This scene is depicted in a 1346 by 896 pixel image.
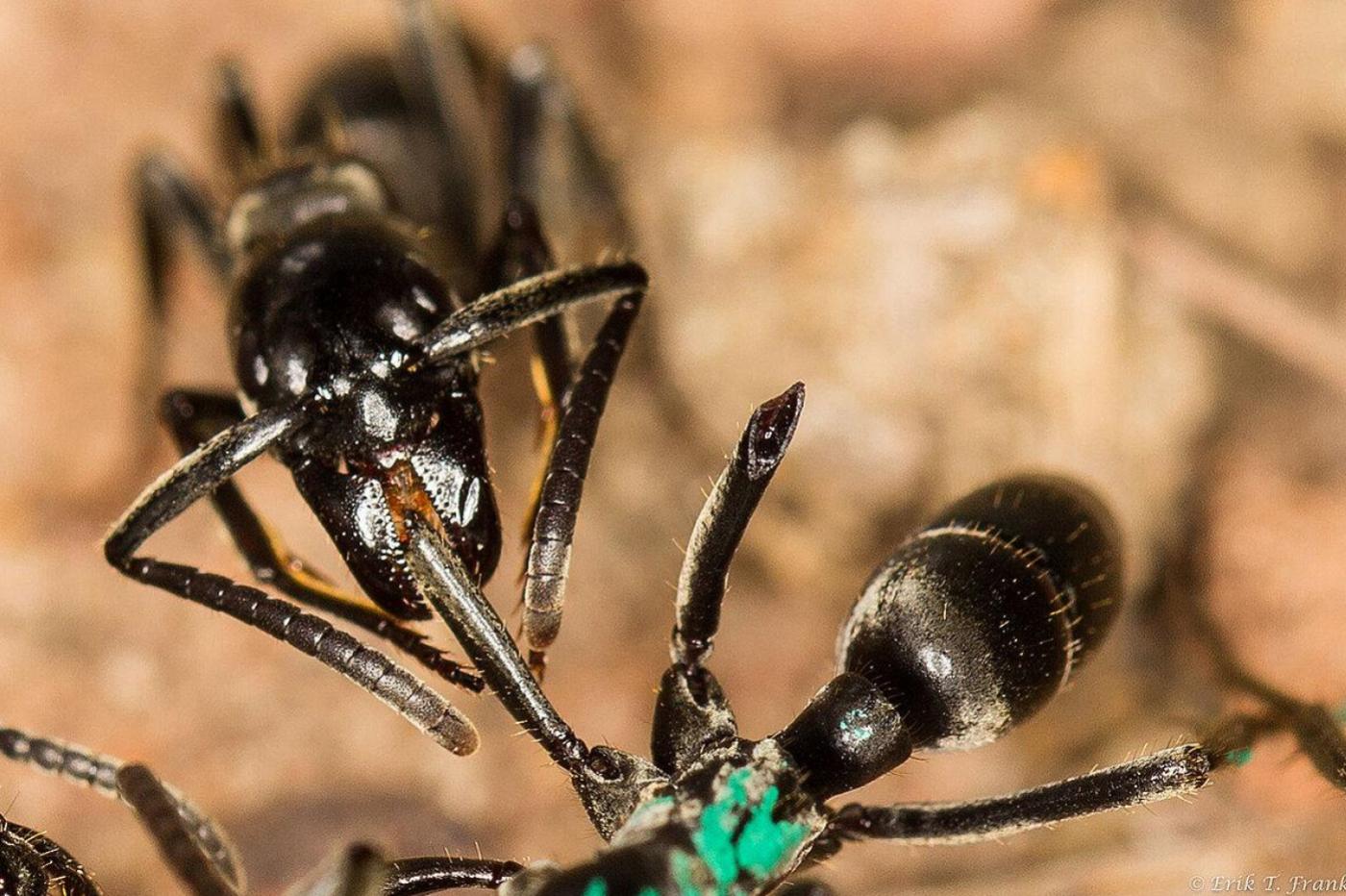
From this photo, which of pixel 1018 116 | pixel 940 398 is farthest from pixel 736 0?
pixel 940 398

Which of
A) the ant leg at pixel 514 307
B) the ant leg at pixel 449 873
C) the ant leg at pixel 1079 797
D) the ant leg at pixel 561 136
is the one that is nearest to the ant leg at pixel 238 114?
the ant leg at pixel 561 136

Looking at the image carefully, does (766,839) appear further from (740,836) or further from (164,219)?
(164,219)

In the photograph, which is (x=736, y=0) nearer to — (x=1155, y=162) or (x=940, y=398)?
(x=1155, y=162)

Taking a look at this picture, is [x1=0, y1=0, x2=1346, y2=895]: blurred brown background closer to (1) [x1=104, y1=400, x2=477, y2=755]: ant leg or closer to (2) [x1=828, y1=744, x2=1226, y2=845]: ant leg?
(2) [x1=828, y1=744, x2=1226, y2=845]: ant leg

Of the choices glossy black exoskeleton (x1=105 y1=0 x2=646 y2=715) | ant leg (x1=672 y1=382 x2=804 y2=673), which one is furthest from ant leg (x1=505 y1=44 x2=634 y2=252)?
ant leg (x1=672 y1=382 x2=804 y2=673)

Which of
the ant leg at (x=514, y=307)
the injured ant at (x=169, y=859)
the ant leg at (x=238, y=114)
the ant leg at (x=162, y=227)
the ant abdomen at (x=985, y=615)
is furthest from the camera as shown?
the ant leg at (x=238, y=114)

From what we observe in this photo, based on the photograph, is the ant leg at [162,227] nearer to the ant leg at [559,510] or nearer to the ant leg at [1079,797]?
the ant leg at [559,510]
